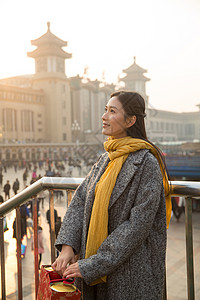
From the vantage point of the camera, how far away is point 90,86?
1641 inches

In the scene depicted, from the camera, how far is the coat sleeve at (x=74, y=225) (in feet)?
3.75

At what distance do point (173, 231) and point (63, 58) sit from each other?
34.5 m

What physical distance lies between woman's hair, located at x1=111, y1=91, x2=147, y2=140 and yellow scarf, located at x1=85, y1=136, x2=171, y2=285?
0.17 feet

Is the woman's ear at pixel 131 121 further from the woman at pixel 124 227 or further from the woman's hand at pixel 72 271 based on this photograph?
the woman's hand at pixel 72 271

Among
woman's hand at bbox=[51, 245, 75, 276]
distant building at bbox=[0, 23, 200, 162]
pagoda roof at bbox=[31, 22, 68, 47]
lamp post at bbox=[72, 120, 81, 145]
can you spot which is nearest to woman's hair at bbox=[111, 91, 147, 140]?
woman's hand at bbox=[51, 245, 75, 276]

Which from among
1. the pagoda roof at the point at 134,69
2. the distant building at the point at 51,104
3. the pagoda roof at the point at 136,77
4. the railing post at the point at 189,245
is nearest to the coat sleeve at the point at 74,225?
the railing post at the point at 189,245

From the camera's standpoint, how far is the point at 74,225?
45.8 inches

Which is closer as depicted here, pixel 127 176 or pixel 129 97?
pixel 127 176

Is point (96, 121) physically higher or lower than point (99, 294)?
higher

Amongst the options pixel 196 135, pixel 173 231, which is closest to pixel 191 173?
pixel 173 231

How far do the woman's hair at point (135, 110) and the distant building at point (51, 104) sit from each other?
2924 cm

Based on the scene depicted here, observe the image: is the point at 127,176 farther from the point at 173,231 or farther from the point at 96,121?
the point at 96,121

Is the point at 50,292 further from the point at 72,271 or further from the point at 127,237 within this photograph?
the point at 127,237

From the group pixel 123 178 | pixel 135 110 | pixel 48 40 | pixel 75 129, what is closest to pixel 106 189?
pixel 123 178
